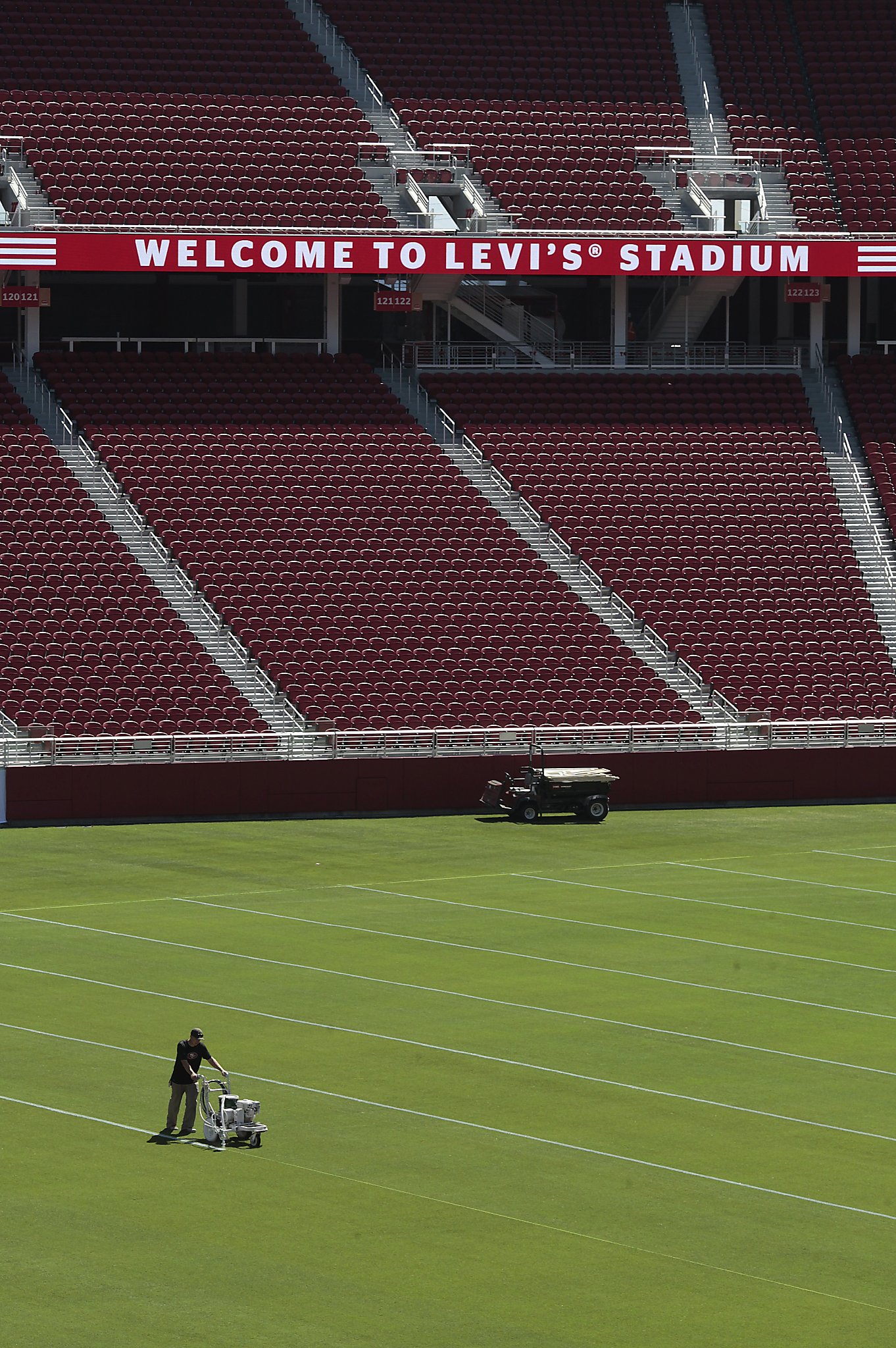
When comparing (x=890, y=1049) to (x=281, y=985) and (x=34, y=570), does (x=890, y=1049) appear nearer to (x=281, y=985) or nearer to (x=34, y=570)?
(x=281, y=985)

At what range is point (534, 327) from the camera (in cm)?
5778

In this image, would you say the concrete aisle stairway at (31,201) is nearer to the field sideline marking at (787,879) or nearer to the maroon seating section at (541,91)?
the maroon seating section at (541,91)

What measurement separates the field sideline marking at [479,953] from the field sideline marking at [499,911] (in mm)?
33

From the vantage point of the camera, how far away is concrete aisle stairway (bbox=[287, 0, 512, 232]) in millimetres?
55781

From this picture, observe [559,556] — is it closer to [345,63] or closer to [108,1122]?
[345,63]

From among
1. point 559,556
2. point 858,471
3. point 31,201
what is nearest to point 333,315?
point 31,201

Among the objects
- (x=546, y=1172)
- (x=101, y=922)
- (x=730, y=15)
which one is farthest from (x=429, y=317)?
(x=546, y=1172)

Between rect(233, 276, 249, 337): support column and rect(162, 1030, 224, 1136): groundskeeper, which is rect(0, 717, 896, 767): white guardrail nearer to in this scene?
rect(233, 276, 249, 337): support column

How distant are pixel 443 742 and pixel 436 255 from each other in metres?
15.4

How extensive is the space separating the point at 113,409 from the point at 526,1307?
38.4 m

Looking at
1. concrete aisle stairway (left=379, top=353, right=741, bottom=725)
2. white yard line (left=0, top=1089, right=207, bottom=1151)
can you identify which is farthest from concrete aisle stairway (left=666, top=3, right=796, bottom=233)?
white yard line (left=0, top=1089, right=207, bottom=1151)

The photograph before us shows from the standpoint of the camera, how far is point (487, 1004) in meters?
25.1

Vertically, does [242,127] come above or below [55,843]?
above

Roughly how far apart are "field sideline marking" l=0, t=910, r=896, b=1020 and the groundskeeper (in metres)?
6.98
